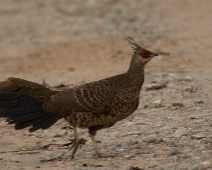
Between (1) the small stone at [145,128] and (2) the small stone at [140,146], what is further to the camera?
(1) the small stone at [145,128]

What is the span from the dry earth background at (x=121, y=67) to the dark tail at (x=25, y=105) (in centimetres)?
44

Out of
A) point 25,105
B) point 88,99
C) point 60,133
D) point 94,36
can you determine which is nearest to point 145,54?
point 88,99

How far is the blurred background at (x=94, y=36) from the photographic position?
13953 millimetres

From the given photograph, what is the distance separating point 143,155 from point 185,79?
397 centimetres

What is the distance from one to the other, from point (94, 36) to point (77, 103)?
365 inches

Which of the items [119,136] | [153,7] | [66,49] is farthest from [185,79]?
[153,7]

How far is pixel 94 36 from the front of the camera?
54.7 feet

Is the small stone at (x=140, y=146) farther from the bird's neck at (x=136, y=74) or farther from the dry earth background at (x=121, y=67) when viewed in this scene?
the bird's neck at (x=136, y=74)

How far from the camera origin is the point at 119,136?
27.6 feet

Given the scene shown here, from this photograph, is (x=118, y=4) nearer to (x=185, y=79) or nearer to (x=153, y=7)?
(x=153, y=7)

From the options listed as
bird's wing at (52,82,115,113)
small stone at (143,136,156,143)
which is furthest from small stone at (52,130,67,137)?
small stone at (143,136,156,143)

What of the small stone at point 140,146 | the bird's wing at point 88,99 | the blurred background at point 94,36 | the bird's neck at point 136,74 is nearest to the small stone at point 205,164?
the small stone at point 140,146

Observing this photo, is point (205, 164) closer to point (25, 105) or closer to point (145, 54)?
point (145, 54)

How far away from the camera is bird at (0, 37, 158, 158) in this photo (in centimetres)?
746
